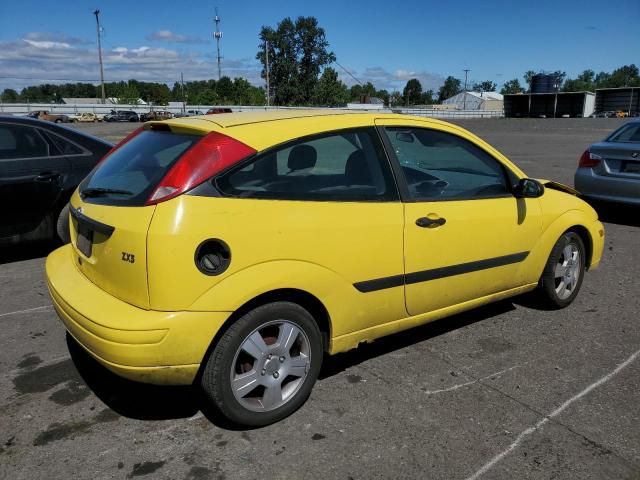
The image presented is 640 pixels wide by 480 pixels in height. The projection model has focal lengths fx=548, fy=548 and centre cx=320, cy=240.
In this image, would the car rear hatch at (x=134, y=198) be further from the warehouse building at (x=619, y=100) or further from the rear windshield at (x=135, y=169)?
the warehouse building at (x=619, y=100)

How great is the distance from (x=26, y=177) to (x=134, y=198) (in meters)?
3.44

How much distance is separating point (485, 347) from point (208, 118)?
239cm

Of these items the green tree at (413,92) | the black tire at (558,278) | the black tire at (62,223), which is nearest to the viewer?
the black tire at (558,278)

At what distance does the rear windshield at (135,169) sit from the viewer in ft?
8.75

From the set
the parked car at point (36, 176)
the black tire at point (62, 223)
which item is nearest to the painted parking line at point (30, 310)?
the parked car at point (36, 176)

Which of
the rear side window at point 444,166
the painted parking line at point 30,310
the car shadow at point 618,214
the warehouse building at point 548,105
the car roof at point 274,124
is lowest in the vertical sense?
the painted parking line at point 30,310

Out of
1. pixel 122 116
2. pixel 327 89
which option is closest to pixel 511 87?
pixel 327 89

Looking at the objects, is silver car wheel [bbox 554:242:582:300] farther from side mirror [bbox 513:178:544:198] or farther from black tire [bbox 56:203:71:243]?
black tire [bbox 56:203:71:243]

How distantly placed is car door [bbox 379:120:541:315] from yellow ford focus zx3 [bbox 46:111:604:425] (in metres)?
0.01

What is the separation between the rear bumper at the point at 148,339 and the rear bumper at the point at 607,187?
6619 millimetres

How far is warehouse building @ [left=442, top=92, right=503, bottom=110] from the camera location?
4284 inches

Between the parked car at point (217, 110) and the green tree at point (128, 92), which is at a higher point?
the green tree at point (128, 92)

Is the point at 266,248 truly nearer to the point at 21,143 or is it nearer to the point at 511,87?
the point at 21,143

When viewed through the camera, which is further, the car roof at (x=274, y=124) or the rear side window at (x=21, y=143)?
the rear side window at (x=21, y=143)
